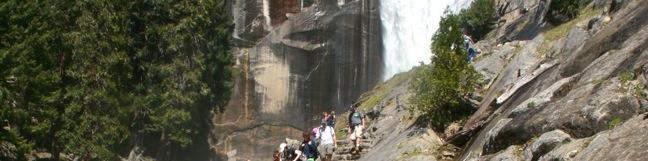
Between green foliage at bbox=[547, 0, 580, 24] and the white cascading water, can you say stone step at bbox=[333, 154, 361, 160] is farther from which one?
the white cascading water

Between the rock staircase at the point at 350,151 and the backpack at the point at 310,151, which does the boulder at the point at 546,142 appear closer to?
the backpack at the point at 310,151

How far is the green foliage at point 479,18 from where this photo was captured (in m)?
34.2

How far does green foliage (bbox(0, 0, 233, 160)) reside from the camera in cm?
2695

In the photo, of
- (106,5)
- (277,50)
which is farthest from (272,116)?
(106,5)

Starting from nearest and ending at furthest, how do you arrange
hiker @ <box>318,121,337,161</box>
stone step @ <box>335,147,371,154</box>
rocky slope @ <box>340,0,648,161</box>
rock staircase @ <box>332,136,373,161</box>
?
1. rocky slope @ <box>340,0,648,161</box>
2. hiker @ <box>318,121,337,161</box>
3. rock staircase @ <box>332,136,373,161</box>
4. stone step @ <box>335,147,371,154</box>

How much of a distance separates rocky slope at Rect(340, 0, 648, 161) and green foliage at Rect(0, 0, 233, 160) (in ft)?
39.4

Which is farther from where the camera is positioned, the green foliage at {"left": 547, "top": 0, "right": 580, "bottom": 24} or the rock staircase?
the green foliage at {"left": 547, "top": 0, "right": 580, "bottom": 24}

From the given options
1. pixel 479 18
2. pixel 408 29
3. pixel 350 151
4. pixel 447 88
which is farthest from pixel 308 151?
pixel 408 29

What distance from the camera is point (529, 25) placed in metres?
28.9

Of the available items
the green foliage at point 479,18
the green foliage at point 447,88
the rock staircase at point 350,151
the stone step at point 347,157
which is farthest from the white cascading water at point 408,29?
the green foliage at point 447,88

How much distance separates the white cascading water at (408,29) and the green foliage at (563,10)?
21493 millimetres

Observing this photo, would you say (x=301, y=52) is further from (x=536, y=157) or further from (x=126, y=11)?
(x=536, y=157)

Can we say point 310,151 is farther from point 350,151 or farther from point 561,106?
point 561,106

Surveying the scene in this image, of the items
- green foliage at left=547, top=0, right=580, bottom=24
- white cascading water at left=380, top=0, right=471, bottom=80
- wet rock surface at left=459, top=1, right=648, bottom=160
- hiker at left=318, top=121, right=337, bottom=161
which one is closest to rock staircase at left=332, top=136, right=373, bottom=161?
hiker at left=318, top=121, right=337, bottom=161
